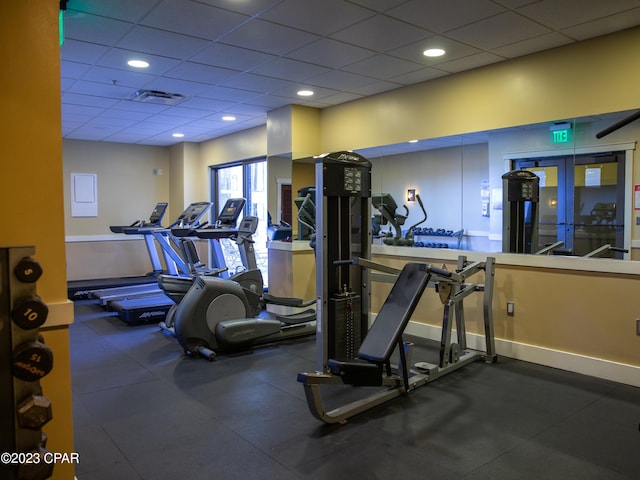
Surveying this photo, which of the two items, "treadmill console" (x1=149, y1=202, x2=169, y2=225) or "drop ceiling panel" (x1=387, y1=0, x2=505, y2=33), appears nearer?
"drop ceiling panel" (x1=387, y1=0, x2=505, y2=33)

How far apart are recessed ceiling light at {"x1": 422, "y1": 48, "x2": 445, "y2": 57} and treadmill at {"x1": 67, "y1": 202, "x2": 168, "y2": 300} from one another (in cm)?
538

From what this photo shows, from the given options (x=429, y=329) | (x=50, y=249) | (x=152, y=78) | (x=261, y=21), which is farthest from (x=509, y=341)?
(x=152, y=78)

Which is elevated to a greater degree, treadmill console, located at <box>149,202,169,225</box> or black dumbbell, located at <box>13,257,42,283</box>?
treadmill console, located at <box>149,202,169,225</box>

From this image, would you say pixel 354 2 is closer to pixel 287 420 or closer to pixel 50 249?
pixel 50 249

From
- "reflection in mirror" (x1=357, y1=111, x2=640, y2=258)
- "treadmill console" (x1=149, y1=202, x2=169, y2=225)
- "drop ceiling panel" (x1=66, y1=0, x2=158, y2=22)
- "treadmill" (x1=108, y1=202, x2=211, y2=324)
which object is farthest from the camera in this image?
"treadmill console" (x1=149, y1=202, x2=169, y2=225)

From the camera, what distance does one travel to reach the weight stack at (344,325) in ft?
11.8

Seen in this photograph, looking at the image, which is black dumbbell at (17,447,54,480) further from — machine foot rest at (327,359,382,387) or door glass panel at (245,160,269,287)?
door glass panel at (245,160,269,287)

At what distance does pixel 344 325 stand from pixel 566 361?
6.54ft

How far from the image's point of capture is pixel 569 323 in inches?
159

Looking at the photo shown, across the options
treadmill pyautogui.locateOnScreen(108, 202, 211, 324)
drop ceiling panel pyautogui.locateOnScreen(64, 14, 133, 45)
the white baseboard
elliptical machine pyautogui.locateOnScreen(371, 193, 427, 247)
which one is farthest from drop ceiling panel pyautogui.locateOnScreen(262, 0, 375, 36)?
treadmill pyautogui.locateOnScreen(108, 202, 211, 324)

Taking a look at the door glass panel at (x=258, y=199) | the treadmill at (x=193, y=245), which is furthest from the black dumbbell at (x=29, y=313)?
the door glass panel at (x=258, y=199)

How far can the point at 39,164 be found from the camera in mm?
2137

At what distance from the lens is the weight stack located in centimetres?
359

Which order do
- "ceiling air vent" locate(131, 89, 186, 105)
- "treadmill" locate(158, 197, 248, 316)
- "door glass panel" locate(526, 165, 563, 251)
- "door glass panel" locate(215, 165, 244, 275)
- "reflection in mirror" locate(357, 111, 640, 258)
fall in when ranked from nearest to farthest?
"reflection in mirror" locate(357, 111, 640, 258) < "door glass panel" locate(526, 165, 563, 251) < "treadmill" locate(158, 197, 248, 316) < "ceiling air vent" locate(131, 89, 186, 105) < "door glass panel" locate(215, 165, 244, 275)
